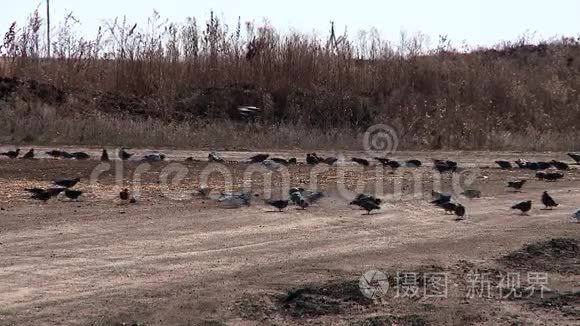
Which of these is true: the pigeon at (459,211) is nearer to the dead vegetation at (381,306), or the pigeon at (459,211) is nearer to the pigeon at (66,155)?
the dead vegetation at (381,306)

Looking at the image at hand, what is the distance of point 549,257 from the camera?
30.1 feet

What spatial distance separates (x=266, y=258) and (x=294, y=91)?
2037 centimetres

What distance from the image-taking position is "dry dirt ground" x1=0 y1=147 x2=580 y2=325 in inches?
280

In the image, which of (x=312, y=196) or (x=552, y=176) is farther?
(x=552, y=176)

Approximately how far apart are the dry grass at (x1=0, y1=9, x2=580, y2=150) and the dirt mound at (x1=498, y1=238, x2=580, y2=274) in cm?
1459

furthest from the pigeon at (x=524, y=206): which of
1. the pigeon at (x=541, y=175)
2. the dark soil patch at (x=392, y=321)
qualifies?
the dark soil patch at (x=392, y=321)

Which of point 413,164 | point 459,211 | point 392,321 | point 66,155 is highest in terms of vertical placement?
point 66,155

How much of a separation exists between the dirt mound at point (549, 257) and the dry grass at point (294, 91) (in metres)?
14.6

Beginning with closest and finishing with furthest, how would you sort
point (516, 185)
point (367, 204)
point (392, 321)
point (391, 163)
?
1. point (392, 321)
2. point (367, 204)
3. point (516, 185)
4. point (391, 163)

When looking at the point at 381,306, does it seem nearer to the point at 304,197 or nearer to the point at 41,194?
the point at 304,197

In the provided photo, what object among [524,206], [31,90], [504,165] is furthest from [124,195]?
[31,90]

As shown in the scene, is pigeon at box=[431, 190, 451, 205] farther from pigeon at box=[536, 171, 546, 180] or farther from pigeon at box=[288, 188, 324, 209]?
pigeon at box=[536, 171, 546, 180]

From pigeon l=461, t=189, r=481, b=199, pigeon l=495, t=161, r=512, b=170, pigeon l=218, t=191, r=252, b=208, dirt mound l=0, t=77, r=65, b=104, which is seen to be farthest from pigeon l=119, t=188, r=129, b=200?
dirt mound l=0, t=77, r=65, b=104

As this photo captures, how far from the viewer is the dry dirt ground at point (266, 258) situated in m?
7.12
